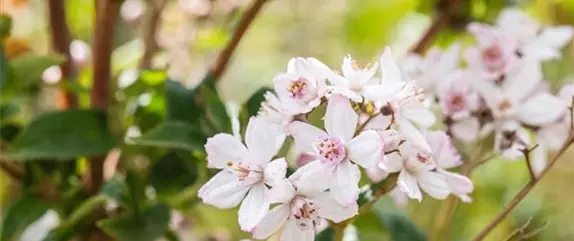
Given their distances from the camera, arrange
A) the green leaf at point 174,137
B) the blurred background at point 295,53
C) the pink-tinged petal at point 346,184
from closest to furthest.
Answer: the pink-tinged petal at point 346,184 → the green leaf at point 174,137 → the blurred background at point 295,53

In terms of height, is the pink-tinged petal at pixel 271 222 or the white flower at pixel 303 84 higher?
the white flower at pixel 303 84

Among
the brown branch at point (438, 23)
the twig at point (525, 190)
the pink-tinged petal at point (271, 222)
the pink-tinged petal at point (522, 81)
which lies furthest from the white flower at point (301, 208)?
the brown branch at point (438, 23)

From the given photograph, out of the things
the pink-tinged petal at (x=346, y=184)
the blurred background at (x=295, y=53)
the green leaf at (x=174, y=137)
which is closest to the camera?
the pink-tinged petal at (x=346, y=184)

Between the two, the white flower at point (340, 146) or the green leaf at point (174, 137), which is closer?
the white flower at point (340, 146)

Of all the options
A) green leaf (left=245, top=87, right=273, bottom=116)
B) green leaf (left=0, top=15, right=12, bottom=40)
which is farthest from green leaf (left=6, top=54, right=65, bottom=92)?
green leaf (left=245, top=87, right=273, bottom=116)

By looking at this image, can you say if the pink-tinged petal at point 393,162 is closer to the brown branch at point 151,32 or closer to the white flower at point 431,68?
the white flower at point 431,68

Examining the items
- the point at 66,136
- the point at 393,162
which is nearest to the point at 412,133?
the point at 393,162

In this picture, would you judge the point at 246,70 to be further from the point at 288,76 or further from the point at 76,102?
the point at 288,76

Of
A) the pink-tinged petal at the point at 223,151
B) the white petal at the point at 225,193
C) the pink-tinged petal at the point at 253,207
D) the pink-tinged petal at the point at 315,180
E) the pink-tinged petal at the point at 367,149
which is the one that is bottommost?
the white petal at the point at 225,193
